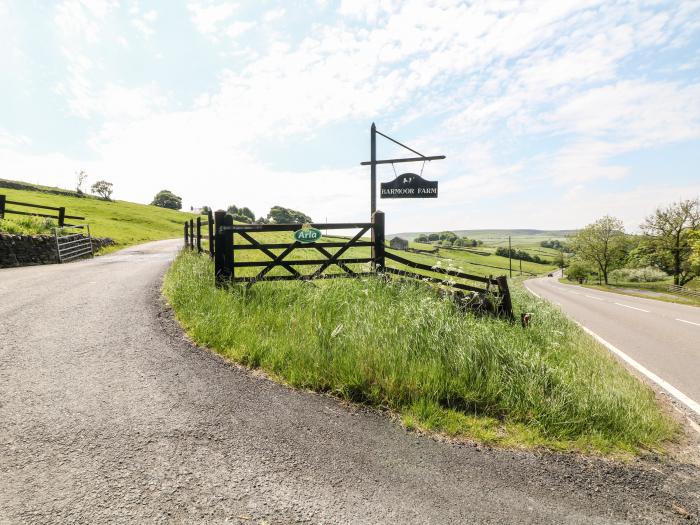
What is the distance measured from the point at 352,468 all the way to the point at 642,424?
131 inches

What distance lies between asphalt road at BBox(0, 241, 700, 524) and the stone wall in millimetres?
12989

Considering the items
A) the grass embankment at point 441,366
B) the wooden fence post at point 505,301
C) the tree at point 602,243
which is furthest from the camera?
the tree at point 602,243

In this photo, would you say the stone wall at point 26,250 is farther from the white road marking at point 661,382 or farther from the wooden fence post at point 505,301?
the white road marking at point 661,382

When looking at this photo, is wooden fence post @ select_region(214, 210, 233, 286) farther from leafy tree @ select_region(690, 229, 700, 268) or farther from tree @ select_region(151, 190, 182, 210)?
tree @ select_region(151, 190, 182, 210)

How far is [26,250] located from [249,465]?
17652mm

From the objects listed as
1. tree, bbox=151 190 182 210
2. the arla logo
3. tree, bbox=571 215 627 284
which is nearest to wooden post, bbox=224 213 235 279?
the arla logo

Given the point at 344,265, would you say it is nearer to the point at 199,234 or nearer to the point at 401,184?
the point at 401,184

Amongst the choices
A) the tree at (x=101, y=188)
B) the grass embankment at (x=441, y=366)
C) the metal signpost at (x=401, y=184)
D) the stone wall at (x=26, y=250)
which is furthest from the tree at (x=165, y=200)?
the grass embankment at (x=441, y=366)

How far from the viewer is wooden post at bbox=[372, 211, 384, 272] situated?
7.85m

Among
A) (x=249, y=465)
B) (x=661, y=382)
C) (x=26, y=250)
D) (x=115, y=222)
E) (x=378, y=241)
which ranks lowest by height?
(x=661, y=382)

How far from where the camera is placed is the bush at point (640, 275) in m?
62.5

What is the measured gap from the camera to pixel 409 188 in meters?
10.2

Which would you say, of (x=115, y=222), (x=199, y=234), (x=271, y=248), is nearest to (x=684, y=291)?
(x=271, y=248)

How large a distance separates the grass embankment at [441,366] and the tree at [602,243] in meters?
69.0
